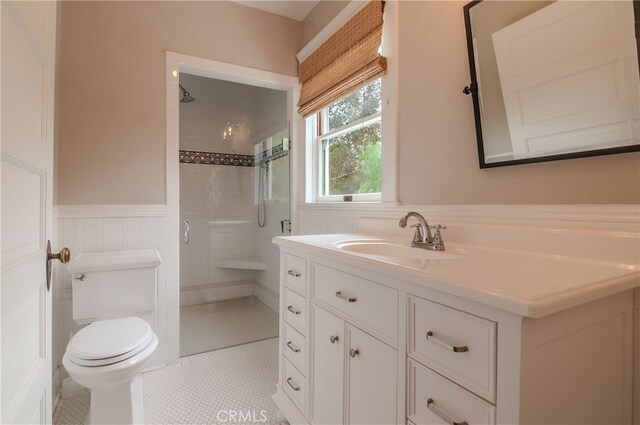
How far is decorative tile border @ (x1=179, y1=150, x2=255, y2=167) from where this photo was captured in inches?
116

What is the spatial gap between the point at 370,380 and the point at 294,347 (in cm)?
56

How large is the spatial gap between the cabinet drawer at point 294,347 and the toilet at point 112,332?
24.4 inches

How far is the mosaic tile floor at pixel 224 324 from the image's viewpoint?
2381 mm

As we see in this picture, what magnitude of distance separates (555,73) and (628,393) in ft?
3.00

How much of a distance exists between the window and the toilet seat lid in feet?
4.57

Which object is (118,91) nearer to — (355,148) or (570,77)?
(355,148)

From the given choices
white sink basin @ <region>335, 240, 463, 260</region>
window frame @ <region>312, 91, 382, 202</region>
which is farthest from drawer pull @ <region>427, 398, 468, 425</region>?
window frame @ <region>312, 91, 382, 202</region>

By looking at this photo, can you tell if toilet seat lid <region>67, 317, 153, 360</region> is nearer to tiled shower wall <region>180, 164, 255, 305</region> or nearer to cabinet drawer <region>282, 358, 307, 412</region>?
cabinet drawer <region>282, 358, 307, 412</region>

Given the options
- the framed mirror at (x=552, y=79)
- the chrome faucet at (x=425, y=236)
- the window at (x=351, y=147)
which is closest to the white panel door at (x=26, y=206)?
the chrome faucet at (x=425, y=236)

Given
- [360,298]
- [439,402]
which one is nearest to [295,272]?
[360,298]

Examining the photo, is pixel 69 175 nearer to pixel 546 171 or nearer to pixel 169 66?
pixel 169 66

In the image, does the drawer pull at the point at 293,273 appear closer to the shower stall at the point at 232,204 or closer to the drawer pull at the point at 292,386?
the drawer pull at the point at 292,386

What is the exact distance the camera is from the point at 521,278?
717mm

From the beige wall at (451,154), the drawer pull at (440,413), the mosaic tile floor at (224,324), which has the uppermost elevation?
the beige wall at (451,154)
